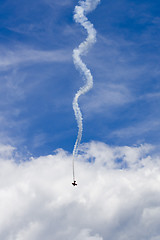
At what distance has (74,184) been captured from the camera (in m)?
128

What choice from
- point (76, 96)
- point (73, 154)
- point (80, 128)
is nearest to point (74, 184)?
point (73, 154)

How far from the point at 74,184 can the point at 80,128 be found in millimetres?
56776

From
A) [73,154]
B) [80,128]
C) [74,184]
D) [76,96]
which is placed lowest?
[74,184]

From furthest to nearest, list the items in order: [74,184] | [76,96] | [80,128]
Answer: [74,184]
[80,128]
[76,96]

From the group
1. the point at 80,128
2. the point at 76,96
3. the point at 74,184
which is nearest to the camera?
the point at 76,96

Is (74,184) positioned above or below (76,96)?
below

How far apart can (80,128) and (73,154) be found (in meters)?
20.0

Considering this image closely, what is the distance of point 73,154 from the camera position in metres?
105

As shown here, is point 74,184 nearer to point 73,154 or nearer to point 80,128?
point 73,154

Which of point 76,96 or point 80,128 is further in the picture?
point 80,128

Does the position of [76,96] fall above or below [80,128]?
above

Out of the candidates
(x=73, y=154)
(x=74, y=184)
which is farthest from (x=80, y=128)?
(x=74, y=184)

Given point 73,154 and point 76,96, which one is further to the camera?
point 73,154

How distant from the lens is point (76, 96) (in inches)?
3757
